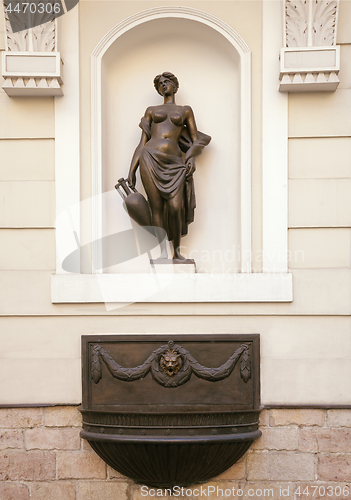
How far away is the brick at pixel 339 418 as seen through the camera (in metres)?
4.00

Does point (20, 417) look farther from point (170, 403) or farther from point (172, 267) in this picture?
point (172, 267)

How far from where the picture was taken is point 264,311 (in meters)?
4.04

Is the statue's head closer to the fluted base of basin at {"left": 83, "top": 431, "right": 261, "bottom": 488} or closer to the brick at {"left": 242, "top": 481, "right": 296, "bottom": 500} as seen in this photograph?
the fluted base of basin at {"left": 83, "top": 431, "right": 261, "bottom": 488}

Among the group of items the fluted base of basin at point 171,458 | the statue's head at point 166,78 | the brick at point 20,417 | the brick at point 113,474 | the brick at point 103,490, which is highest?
the statue's head at point 166,78

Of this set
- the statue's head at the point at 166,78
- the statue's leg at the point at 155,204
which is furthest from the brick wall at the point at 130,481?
the statue's head at the point at 166,78

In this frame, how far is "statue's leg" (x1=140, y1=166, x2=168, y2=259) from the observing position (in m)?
4.15

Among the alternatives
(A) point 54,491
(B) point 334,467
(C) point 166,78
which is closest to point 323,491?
(B) point 334,467

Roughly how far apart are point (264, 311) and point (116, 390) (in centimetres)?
118

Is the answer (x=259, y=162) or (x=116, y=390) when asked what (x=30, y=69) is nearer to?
(x=259, y=162)

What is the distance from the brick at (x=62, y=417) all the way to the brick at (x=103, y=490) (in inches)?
17.2

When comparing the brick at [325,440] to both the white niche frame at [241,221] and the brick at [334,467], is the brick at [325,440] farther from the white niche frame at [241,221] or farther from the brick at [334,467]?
the white niche frame at [241,221]

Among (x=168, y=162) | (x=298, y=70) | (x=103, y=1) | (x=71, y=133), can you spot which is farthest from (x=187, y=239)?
(x=103, y=1)

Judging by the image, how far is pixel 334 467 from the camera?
4.00 m

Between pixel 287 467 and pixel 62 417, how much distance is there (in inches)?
64.2
